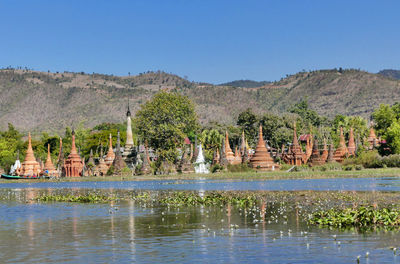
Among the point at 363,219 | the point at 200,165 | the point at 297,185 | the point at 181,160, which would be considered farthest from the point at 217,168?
the point at 363,219

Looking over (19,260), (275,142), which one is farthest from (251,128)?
(19,260)

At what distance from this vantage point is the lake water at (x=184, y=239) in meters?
19.0

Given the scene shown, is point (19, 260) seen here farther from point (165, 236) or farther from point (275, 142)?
point (275, 142)

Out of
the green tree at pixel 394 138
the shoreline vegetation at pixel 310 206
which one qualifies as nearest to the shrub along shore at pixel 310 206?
the shoreline vegetation at pixel 310 206

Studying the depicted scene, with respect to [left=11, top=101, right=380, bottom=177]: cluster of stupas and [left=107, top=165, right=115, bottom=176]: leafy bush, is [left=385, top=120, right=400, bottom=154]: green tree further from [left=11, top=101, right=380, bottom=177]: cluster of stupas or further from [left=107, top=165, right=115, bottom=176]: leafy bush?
[left=107, top=165, right=115, bottom=176]: leafy bush

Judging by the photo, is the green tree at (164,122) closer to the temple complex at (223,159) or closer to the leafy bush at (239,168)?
the temple complex at (223,159)

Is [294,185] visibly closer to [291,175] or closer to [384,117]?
[291,175]

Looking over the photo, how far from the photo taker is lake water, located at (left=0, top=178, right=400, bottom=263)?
1895 cm

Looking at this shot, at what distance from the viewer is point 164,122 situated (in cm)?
10825

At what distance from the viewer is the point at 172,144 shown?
106000mm

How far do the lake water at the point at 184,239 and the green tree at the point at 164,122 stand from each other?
72607 millimetres

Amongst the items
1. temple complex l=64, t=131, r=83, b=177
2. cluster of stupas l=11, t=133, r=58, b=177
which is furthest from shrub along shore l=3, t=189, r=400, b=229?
cluster of stupas l=11, t=133, r=58, b=177

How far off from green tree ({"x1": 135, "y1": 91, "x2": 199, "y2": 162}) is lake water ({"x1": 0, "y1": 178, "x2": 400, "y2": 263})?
7261 cm

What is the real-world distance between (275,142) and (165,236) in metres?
119
